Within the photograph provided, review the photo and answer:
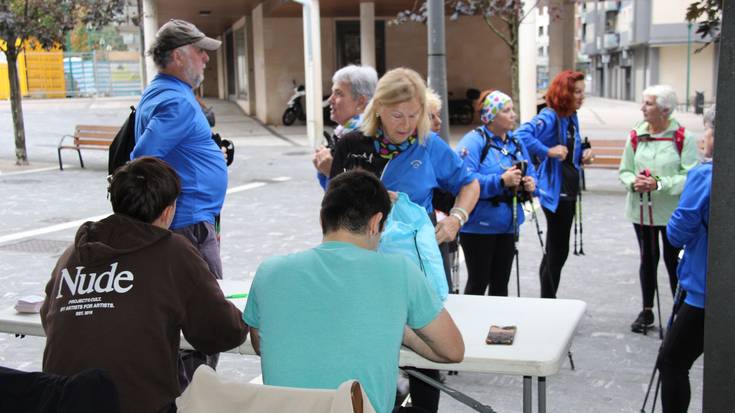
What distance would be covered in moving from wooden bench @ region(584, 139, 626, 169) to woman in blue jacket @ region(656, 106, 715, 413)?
9.20m

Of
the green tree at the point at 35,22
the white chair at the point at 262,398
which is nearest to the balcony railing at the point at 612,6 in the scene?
the green tree at the point at 35,22

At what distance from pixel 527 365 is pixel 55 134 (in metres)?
22.2

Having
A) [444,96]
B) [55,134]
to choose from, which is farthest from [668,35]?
[444,96]

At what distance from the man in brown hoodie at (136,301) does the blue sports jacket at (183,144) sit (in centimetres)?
123

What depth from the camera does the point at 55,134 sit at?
23.2 metres

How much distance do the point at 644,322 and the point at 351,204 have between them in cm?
394

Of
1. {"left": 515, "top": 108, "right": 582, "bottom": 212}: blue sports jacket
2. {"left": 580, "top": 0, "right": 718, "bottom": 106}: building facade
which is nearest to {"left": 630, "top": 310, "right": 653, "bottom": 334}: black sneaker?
{"left": 515, "top": 108, "right": 582, "bottom": 212}: blue sports jacket

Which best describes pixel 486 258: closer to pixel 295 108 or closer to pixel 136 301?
pixel 136 301

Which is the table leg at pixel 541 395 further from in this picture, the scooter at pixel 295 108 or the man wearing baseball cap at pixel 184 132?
the scooter at pixel 295 108

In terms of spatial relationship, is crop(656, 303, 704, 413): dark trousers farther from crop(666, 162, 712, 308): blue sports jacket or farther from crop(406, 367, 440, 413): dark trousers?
crop(406, 367, 440, 413): dark trousers

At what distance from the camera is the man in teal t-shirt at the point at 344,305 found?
2.51 m

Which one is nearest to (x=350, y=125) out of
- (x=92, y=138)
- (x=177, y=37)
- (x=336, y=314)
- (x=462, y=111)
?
(x=177, y=37)

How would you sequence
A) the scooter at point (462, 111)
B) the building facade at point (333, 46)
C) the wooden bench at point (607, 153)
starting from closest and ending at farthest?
the wooden bench at point (607, 153) → the building facade at point (333, 46) → the scooter at point (462, 111)

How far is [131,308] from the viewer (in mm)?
2697
